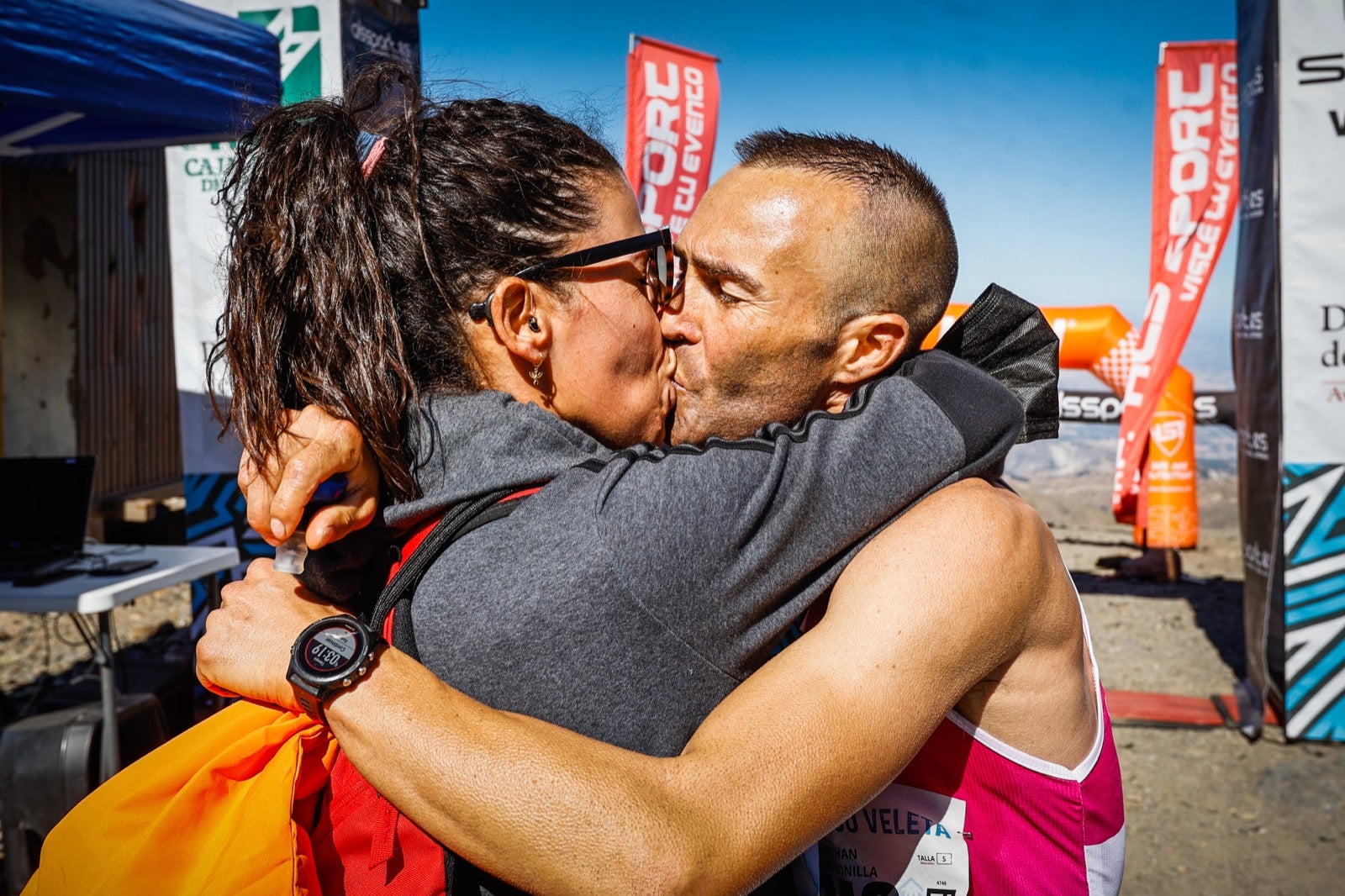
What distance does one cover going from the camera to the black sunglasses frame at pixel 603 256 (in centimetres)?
159

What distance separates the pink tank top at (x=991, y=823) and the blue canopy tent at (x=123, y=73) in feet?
9.38

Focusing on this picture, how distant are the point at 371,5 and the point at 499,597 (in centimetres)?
564

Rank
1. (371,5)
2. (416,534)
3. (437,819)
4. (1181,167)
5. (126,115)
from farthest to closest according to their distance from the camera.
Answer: (1181,167)
(371,5)
(126,115)
(416,534)
(437,819)

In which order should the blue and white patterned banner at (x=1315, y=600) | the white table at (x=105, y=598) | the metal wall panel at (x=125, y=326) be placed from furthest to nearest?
the metal wall panel at (x=125, y=326) → the blue and white patterned banner at (x=1315, y=600) → the white table at (x=105, y=598)

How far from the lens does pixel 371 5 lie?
5793 mm

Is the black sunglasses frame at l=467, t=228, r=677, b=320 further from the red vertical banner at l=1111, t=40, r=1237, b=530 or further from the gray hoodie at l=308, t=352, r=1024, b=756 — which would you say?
the red vertical banner at l=1111, t=40, r=1237, b=530

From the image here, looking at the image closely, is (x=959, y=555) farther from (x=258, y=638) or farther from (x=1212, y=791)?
(x=1212, y=791)

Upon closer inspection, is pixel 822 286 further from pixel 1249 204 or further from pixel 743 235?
pixel 1249 204

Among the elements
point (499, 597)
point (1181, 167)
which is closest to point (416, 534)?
point (499, 597)

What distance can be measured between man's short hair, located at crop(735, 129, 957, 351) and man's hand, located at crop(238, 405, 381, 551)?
100cm

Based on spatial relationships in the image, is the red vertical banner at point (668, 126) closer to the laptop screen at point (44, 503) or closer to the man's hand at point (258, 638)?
the laptop screen at point (44, 503)

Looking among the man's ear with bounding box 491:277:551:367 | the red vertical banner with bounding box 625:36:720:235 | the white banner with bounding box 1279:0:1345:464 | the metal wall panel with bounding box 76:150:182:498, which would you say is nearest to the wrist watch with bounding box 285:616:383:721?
the man's ear with bounding box 491:277:551:367

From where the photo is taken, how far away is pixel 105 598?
4.03 meters

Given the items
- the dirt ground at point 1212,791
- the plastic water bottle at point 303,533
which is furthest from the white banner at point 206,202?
the dirt ground at point 1212,791
